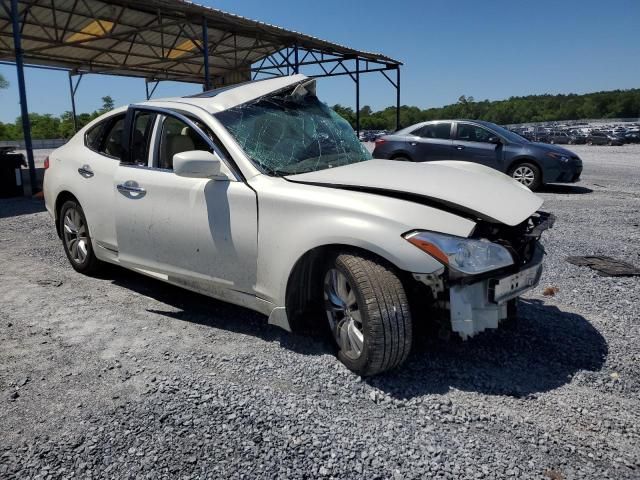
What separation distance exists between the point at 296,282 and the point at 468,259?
989mm

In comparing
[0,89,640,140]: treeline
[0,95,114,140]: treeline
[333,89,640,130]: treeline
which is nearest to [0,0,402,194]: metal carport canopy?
[0,95,114,140]: treeline

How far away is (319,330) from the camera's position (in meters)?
3.17

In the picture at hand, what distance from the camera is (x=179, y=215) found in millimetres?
3281

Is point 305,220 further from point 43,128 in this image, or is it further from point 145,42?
point 43,128

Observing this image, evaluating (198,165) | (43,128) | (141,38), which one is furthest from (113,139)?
(43,128)

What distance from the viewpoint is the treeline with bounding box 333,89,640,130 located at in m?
94.7

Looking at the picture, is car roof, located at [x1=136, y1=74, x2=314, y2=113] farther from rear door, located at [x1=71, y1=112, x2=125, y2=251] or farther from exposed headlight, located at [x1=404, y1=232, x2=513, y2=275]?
exposed headlight, located at [x1=404, y1=232, x2=513, y2=275]

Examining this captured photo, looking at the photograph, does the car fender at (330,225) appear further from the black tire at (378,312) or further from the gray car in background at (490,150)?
the gray car in background at (490,150)

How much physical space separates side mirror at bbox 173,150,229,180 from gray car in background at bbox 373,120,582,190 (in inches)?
320

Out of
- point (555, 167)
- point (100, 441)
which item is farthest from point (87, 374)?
point (555, 167)

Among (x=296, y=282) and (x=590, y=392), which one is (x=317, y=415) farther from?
(x=590, y=392)

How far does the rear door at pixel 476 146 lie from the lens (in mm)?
10086

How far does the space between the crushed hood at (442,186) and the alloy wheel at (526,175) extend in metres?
7.31

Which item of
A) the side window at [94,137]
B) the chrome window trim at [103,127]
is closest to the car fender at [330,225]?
the chrome window trim at [103,127]
